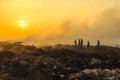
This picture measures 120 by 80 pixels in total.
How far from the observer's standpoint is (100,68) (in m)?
36.5

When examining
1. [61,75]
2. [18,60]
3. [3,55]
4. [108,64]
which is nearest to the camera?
[61,75]

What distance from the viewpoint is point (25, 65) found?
39406 mm

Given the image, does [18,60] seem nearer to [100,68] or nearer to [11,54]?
[11,54]

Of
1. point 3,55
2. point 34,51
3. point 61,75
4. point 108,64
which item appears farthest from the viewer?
point 34,51

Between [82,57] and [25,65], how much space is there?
32.8 feet

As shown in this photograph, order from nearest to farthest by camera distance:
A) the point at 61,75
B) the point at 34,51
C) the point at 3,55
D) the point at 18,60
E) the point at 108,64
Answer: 1. the point at 61,75
2. the point at 108,64
3. the point at 18,60
4. the point at 3,55
5. the point at 34,51

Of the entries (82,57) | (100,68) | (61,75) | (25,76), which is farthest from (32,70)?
(82,57)

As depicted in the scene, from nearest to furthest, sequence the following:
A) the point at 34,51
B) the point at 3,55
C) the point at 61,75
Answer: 1. the point at 61,75
2. the point at 3,55
3. the point at 34,51

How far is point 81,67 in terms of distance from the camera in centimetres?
3909

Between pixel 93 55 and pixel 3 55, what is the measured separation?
A: 518 inches

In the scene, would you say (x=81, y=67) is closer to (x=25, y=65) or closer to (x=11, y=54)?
(x=25, y=65)

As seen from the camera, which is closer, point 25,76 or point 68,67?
point 25,76

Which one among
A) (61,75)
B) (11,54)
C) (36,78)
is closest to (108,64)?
(61,75)

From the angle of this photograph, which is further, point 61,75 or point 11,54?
point 11,54
